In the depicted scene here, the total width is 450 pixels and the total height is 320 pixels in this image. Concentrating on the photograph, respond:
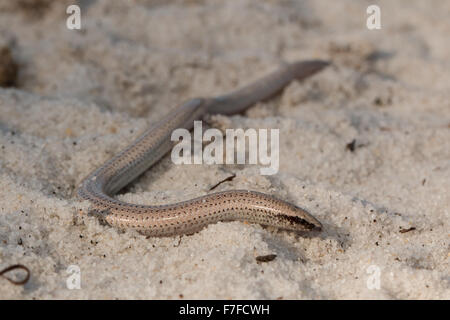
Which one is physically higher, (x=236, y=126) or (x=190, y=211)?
(x=236, y=126)

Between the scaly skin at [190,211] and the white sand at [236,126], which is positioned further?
the scaly skin at [190,211]

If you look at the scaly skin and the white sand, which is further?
the scaly skin

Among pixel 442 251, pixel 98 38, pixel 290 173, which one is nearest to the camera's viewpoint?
pixel 442 251

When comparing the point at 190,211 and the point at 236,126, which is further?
the point at 236,126

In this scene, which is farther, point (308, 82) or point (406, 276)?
point (308, 82)
